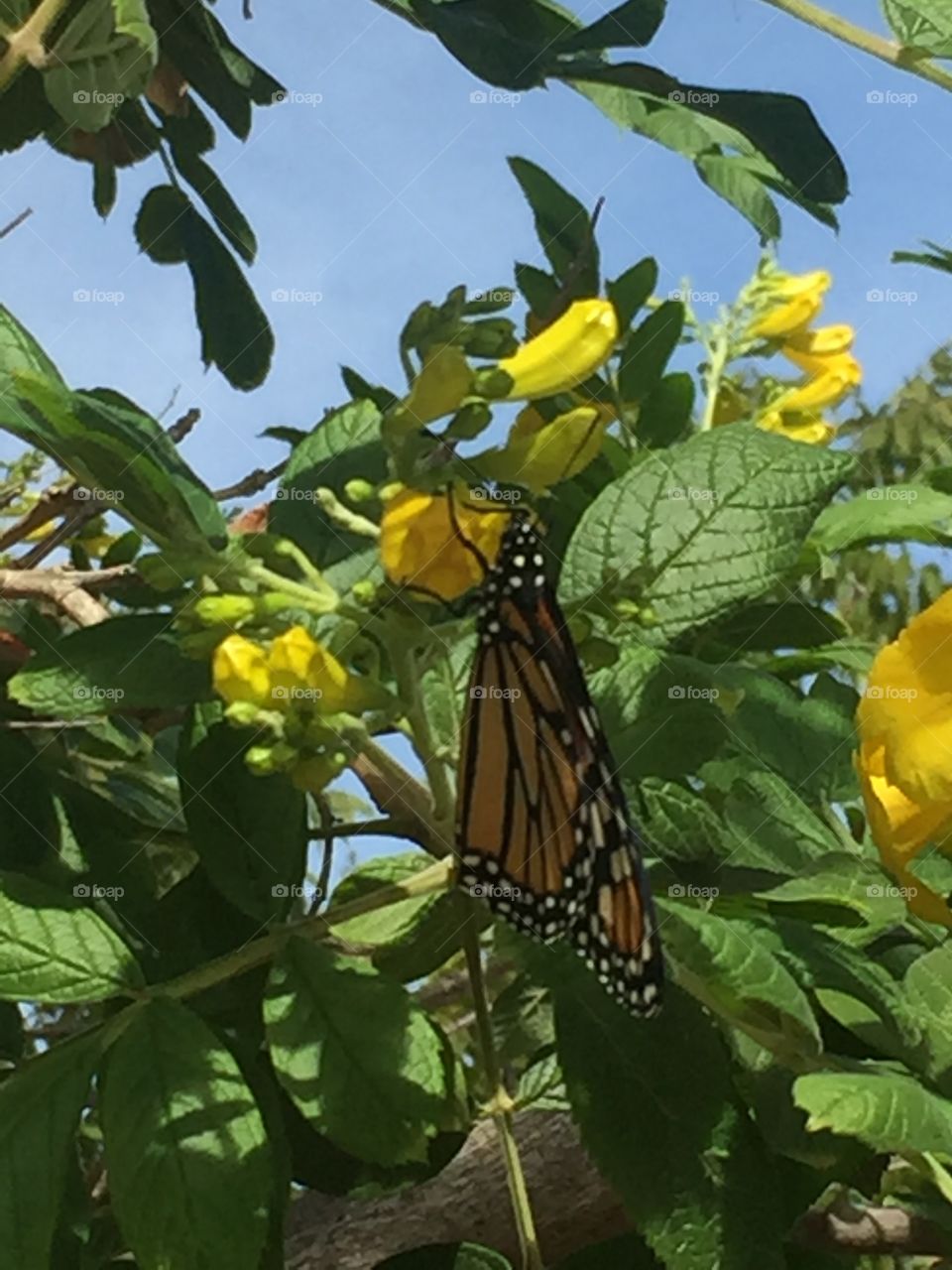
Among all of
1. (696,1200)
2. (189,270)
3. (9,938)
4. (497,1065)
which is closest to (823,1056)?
(696,1200)

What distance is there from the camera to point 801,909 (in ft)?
2.04

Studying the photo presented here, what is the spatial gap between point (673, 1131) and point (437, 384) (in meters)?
0.28

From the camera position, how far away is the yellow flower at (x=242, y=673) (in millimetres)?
542

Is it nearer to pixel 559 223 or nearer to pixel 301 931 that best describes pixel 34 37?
pixel 559 223

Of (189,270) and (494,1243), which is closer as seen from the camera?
(494,1243)

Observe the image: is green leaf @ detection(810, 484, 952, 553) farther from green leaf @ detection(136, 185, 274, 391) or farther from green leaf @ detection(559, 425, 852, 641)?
green leaf @ detection(136, 185, 274, 391)

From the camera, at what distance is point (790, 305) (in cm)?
106

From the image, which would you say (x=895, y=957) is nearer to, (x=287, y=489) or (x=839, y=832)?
(x=839, y=832)

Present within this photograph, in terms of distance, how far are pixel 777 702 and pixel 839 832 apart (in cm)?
8

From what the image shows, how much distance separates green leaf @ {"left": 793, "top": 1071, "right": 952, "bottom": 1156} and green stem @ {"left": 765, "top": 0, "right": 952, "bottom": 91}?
57 cm

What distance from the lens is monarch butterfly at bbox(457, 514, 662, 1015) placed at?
1.78 feet

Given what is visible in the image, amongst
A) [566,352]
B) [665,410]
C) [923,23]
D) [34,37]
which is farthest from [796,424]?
[34,37]

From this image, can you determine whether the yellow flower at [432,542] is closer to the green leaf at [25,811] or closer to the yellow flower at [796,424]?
the green leaf at [25,811]

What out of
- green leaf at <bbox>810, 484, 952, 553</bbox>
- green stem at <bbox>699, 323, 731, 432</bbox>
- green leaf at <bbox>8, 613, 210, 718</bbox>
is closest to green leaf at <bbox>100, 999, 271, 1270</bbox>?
green leaf at <bbox>8, 613, 210, 718</bbox>
